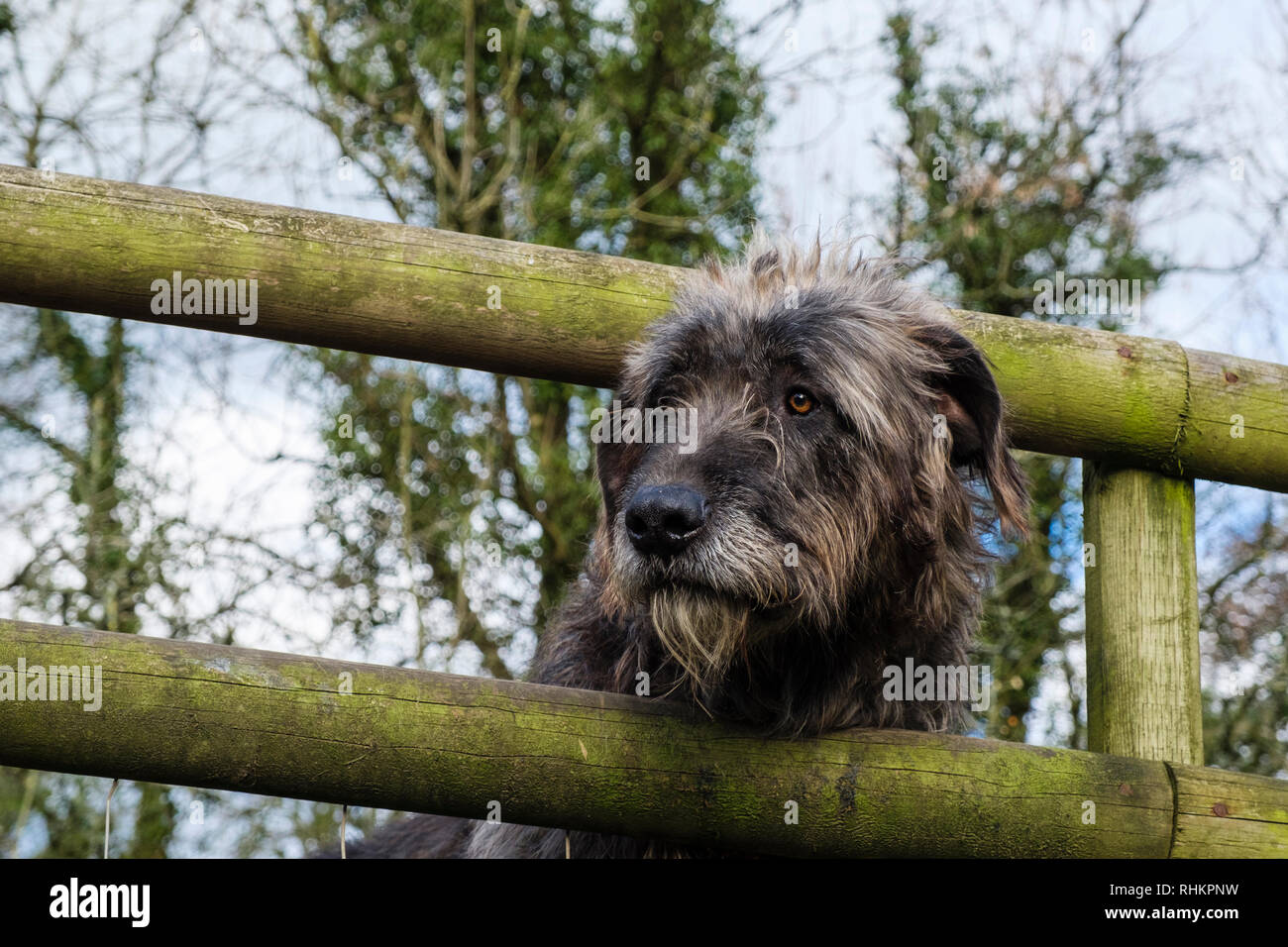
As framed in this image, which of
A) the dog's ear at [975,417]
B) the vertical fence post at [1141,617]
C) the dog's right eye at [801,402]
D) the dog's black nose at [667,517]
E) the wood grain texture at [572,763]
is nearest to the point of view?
the wood grain texture at [572,763]

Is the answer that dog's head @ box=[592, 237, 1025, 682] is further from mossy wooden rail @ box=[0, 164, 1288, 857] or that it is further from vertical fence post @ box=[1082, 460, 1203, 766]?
vertical fence post @ box=[1082, 460, 1203, 766]

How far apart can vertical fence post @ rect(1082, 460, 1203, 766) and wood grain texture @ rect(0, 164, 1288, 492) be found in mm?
117

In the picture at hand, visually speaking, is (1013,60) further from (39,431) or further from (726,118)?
(39,431)

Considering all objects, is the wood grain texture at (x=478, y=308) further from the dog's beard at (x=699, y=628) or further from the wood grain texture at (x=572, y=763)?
the wood grain texture at (x=572, y=763)

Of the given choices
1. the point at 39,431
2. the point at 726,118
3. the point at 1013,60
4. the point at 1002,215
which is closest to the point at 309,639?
the point at 39,431

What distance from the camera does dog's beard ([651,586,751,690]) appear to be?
9.46ft

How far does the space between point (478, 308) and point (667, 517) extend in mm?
789

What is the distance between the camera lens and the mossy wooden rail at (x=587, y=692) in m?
2.54

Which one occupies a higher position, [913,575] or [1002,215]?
[1002,215]

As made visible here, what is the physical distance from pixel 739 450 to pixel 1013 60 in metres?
9.37

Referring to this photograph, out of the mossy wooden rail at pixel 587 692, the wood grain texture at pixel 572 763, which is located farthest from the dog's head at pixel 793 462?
the wood grain texture at pixel 572 763

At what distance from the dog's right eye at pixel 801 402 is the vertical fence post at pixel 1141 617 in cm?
103
